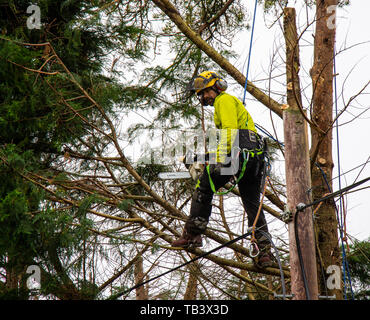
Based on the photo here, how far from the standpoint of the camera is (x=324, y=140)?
581cm

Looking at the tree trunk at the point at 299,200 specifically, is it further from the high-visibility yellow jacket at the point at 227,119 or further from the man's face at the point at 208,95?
the man's face at the point at 208,95

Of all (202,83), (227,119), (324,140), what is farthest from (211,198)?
(324,140)

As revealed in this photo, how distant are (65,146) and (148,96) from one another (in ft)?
5.52

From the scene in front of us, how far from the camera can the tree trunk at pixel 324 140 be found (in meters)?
5.52

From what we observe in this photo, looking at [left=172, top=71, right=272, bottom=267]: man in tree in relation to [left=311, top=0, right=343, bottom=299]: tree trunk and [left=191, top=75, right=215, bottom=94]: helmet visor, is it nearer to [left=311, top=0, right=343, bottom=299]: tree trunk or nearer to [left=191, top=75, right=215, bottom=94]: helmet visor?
Answer: [left=191, top=75, right=215, bottom=94]: helmet visor

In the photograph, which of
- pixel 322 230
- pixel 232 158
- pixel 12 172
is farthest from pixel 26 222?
Answer: pixel 322 230

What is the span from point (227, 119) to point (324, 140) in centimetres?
144

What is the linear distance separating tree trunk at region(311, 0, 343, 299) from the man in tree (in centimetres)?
67

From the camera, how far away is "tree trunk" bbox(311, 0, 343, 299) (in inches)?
217

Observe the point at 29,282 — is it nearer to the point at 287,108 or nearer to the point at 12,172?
the point at 12,172

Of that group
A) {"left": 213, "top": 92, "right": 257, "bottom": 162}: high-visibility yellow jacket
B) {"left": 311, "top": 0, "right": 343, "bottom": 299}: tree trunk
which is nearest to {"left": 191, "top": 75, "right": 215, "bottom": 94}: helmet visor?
{"left": 213, "top": 92, "right": 257, "bottom": 162}: high-visibility yellow jacket

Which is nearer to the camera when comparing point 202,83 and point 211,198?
point 211,198

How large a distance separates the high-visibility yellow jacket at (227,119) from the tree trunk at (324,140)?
2.54ft

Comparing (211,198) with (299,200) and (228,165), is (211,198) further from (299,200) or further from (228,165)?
(299,200)
